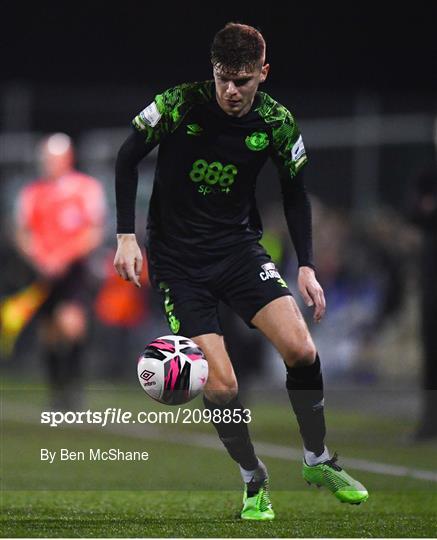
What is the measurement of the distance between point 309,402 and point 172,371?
78 centimetres

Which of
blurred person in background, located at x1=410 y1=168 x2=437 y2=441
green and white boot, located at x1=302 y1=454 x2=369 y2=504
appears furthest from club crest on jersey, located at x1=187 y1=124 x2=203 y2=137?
blurred person in background, located at x1=410 y1=168 x2=437 y2=441

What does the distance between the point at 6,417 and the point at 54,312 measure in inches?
38.8

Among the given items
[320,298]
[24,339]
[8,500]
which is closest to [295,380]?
[320,298]

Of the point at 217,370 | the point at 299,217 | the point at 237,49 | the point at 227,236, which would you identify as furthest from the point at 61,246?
the point at 237,49

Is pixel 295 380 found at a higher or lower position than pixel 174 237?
lower

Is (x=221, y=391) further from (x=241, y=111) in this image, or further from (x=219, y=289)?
(x=241, y=111)

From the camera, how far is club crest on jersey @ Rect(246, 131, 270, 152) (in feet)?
21.1

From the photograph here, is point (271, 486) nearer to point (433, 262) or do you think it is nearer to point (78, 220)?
point (433, 262)

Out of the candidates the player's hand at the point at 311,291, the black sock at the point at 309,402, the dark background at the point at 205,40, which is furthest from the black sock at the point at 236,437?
the dark background at the point at 205,40

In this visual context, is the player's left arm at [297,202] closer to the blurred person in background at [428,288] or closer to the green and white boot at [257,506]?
the green and white boot at [257,506]

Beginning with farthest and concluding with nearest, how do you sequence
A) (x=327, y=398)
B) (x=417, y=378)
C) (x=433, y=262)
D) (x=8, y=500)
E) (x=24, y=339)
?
(x=24, y=339)
(x=417, y=378)
(x=327, y=398)
(x=433, y=262)
(x=8, y=500)

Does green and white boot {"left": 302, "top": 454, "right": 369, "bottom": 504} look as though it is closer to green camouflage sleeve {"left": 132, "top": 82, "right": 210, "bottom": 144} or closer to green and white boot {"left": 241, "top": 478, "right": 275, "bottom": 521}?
green and white boot {"left": 241, "top": 478, "right": 275, "bottom": 521}

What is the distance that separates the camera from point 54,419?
35.5 ft

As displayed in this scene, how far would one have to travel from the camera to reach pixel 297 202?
6602 millimetres
